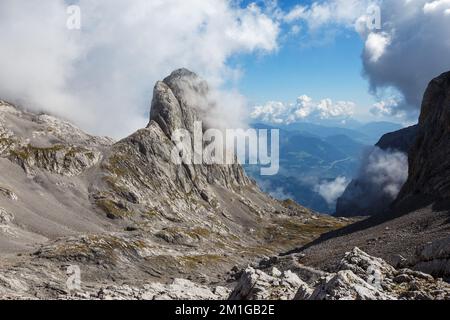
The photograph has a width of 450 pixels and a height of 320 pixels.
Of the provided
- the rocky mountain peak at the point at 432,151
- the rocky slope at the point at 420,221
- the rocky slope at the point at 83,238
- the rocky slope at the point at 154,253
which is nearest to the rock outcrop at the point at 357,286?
the rocky slope at the point at 154,253

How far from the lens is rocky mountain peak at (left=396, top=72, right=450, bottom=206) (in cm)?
13362

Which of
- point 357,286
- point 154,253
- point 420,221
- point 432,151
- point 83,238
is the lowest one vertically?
point 357,286

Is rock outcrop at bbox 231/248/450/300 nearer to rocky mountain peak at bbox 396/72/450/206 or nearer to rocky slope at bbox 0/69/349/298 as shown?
rocky slope at bbox 0/69/349/298

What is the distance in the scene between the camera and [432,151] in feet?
496

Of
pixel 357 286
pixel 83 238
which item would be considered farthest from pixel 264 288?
pixel 83 238

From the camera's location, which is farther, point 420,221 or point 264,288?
point 420,221

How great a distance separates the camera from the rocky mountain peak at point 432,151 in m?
134

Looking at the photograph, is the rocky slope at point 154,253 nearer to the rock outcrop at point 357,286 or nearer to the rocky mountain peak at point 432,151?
the rock outcrop at point 357,286

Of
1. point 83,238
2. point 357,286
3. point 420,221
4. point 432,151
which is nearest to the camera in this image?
point 357,286

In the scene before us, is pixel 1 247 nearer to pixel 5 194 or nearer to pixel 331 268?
pixel 5 194

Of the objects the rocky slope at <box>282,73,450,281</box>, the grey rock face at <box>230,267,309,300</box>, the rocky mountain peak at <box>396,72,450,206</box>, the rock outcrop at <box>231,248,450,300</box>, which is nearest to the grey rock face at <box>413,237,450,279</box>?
the rocky slope at <box>282,73,450,281</box>

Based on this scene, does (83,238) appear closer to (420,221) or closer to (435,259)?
(420,221)

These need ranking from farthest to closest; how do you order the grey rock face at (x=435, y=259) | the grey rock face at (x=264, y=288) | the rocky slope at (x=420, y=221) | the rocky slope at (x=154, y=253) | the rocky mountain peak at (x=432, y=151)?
the rocky mountain peak at (x=432, y=151) → the rocky slope at (x=420, y=221) → the grey rock face at (x=435, y=259) → the rocky slope at (x=154, y=253) → the grey rock face at (x=264, y=288)
